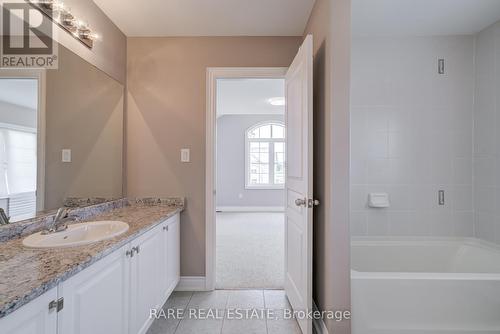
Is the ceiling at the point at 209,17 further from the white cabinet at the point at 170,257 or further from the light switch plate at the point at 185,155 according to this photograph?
the white cabinet at the point at 170,257

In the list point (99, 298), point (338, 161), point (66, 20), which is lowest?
Answer: point (99, 298)

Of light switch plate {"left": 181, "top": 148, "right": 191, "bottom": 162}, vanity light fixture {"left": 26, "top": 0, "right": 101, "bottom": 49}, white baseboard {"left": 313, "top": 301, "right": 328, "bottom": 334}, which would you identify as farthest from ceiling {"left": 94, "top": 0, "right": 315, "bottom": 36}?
white baseboard {"left": 313, "top": 301, "right": 328, "bottom": 334}

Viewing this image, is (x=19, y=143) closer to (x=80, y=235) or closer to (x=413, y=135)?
(x=80, y=235)

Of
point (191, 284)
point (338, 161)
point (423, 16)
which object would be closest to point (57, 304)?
point (338, 161)

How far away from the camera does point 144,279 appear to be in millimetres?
1570

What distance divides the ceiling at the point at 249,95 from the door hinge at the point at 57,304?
2927mm

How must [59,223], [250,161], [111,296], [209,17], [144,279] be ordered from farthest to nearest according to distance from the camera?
[250,161], [209,17], [144,279], [59,223], [111,296]

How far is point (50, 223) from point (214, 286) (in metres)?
1.50

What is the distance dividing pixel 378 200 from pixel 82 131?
250 centimetres

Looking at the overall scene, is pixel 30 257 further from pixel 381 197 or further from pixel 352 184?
pixel 381 197

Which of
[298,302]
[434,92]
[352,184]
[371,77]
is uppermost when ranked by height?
A: [371,77]

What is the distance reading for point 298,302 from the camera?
6.04ft

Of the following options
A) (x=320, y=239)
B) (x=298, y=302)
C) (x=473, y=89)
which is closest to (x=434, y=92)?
(x=473, y=89)

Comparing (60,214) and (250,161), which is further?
(250,161)
